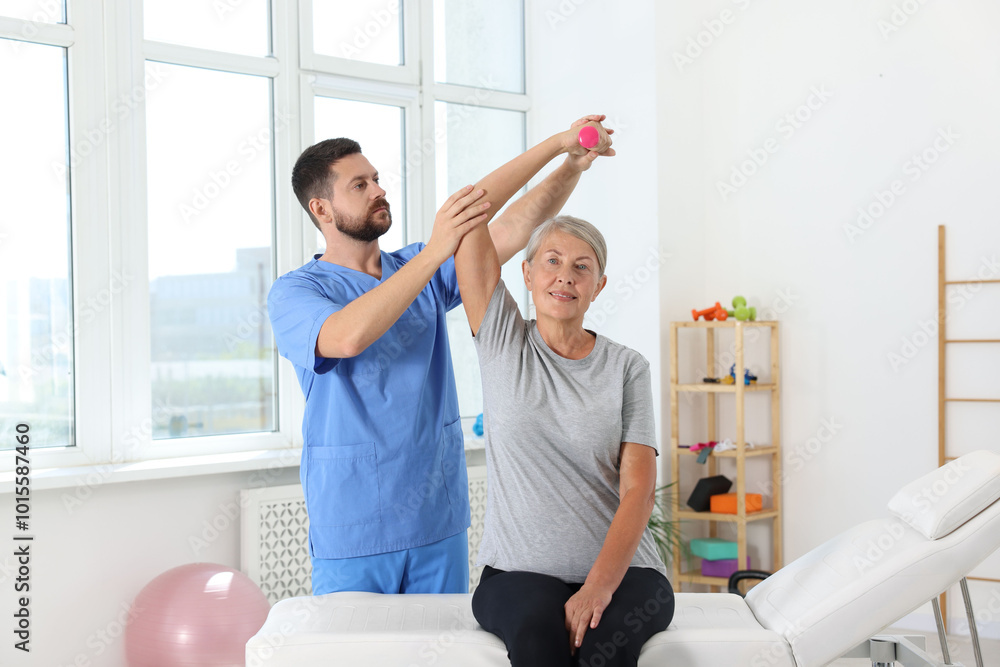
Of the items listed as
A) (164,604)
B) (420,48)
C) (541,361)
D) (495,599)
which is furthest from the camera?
(420,48)

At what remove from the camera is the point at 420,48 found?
365cm

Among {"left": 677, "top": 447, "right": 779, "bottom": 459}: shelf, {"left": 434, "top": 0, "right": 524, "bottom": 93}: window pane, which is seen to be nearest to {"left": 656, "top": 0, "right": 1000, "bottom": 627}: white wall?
{"left": 677, "top": 447, "right": 779, "bottom": 459}: shelf

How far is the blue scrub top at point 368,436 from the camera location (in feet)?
5.63

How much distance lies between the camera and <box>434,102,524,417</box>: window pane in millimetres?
→ 3779

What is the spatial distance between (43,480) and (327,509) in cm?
138

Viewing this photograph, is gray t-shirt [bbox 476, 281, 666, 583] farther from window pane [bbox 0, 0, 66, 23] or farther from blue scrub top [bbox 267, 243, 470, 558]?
window pane [bbox 0, 0, 66, 23]

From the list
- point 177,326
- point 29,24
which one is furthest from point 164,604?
point 29,24

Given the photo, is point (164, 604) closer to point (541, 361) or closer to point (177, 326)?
point (177, 326)
